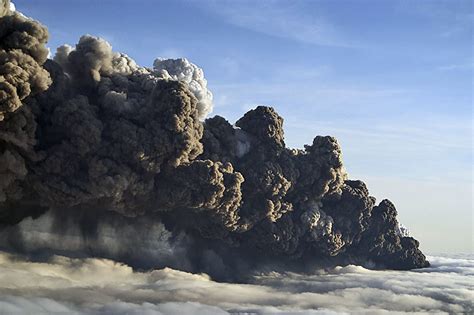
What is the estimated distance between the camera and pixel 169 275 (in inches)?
3812

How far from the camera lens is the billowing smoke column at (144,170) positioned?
70.6 m

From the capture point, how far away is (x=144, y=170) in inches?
3228

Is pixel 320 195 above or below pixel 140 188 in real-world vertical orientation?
above

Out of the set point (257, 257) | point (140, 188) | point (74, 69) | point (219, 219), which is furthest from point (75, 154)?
point (257, 257)

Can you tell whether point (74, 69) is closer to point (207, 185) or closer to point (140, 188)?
point (140, 188)

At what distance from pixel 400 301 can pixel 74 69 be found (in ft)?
335

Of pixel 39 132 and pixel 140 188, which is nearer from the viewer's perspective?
pixel 39 132

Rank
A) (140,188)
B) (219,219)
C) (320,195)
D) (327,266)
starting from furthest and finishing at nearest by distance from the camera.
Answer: (327,266) < (320,195) < (219,219) < (140,188)

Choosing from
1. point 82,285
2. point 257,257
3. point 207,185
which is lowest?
point 82,285

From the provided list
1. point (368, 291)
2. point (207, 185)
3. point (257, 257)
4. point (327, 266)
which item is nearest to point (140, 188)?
point (207, 185)

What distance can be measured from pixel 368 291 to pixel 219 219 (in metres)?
56.8

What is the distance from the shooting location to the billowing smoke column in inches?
2778

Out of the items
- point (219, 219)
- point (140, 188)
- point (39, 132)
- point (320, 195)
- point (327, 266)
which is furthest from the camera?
point (327, 266)

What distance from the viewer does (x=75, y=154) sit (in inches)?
2963
